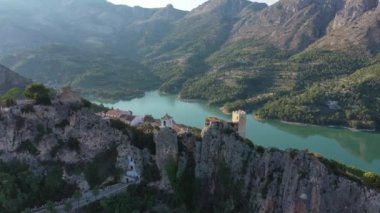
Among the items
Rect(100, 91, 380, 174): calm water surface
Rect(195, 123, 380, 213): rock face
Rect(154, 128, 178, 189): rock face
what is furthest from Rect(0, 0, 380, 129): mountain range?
Rect(154, 128, 178, 189): rock face

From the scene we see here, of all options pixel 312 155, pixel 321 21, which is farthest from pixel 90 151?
pixel 321 21

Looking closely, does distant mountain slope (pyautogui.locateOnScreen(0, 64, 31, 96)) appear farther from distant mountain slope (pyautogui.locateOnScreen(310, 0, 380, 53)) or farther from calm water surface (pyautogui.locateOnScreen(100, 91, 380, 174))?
distant mountain slope (pyautogui.locateOnScreen(310, 0, 380, 53))

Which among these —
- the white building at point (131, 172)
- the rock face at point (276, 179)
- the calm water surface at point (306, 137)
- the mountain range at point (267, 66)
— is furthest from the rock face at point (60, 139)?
the mountain range at point (267, 66)

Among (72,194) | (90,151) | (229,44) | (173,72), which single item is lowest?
(72,194)

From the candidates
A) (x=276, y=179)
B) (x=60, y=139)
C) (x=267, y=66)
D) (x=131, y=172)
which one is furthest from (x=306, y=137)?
(x=267, y=66)

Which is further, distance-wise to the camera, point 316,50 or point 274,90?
point 316,50

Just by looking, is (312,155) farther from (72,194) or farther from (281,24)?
(281,24)

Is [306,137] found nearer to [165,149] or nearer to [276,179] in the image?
[276,179]

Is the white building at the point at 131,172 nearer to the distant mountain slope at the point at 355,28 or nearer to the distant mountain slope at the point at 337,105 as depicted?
the distant mountain slope at the point at 337,105
